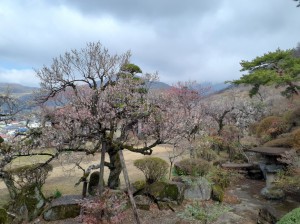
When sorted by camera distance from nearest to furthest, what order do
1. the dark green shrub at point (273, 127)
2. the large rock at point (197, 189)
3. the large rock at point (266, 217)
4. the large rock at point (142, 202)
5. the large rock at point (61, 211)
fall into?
the large rock at point (266, 217) < the large rock at point (61, 211) < the large rock at point (142, 202) < the large rock at point (197, 189) < the dark green shrub at point (273, 127)

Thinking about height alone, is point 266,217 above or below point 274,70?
below

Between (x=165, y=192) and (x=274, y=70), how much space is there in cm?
1562

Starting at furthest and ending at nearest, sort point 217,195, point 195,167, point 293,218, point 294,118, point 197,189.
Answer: point 294,118, point 195,167, point 217,195, point 197,189, point 293,218

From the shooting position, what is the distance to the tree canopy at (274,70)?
20773 millimetres

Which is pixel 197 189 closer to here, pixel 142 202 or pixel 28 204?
pixel 142 202

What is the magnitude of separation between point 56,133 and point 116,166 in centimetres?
349

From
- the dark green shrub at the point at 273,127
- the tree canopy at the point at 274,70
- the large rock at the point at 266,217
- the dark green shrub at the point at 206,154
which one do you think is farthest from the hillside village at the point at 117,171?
the tree canopy at the point at 274,70

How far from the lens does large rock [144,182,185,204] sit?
12.1 m

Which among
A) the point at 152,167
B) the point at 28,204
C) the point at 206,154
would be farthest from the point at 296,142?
the point at 28,204

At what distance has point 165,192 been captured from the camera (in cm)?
1225

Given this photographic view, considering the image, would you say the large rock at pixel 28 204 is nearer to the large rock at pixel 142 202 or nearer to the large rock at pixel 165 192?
the large rock at pixel 142 202

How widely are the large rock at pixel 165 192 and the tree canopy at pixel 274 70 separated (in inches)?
503

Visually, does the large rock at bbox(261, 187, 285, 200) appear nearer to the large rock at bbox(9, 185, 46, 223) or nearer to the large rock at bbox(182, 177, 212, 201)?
the large rock at bbox(182, 177, 212, 201)

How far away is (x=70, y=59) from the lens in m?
12.8
